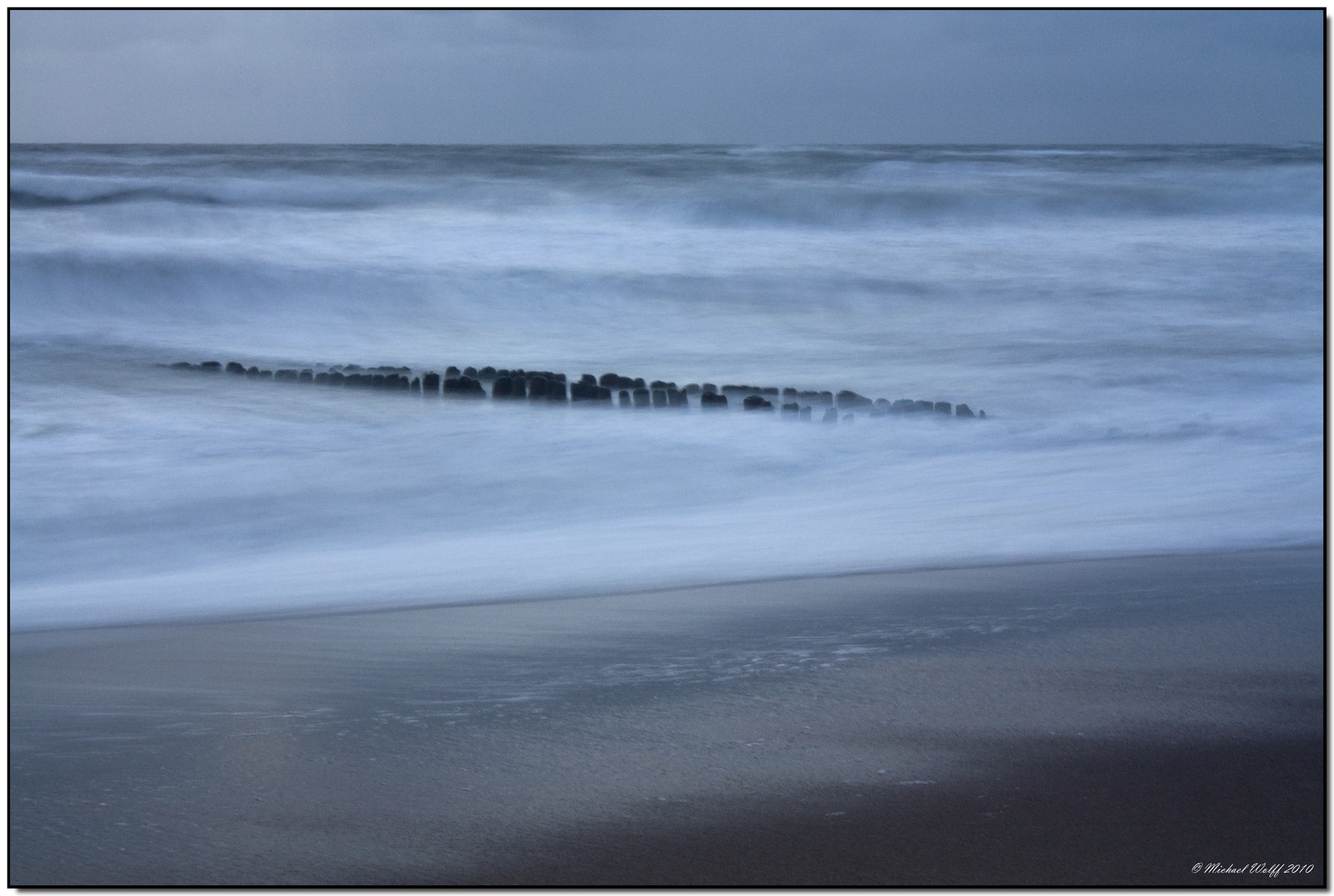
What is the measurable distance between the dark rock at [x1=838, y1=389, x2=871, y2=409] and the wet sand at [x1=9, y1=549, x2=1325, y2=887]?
1016 mm

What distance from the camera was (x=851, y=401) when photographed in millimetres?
3320

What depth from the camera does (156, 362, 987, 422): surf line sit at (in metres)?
3.32

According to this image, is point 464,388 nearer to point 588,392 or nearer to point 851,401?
point 588,392

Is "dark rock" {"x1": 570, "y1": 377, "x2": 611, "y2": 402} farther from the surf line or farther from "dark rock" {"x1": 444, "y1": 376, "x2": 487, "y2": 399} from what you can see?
"dark rock" {"x1": 444, "y1": 376, "x2": 487, "y2": 399}

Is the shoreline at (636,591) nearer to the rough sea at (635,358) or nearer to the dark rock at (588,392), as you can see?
the rough sea at (635,358)

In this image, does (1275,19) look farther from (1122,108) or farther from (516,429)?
(516,429)

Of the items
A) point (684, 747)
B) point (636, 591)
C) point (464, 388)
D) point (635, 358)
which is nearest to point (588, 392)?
point (635, 358)

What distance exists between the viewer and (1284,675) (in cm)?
212

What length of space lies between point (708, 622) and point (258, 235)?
6.84 ft

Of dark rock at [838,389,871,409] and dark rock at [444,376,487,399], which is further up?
dark rock at [444,376,487,399]

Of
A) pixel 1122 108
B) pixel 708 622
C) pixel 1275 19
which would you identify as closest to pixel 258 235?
pixel 708 622

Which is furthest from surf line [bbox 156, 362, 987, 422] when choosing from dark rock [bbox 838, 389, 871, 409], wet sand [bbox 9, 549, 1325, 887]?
wet sand [bbox 9, 549, 1325, 887]

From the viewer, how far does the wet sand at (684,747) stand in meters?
1.67

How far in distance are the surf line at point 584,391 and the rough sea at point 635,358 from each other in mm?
35
